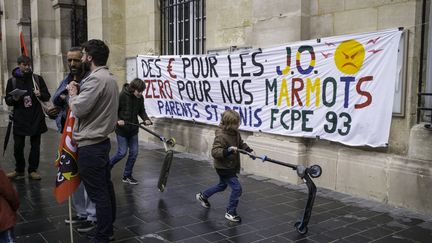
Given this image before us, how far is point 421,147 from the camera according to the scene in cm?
512

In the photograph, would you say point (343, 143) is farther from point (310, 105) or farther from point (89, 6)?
point (89, 6)

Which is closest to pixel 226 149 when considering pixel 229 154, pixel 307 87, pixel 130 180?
pixel 229 154

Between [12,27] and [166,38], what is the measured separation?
12846 mm

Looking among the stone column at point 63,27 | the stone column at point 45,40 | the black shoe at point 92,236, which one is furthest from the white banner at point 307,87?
the stone column at point 45,40

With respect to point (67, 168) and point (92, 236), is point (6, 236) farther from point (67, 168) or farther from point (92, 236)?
point (92, 236)

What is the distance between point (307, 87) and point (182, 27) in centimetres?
462

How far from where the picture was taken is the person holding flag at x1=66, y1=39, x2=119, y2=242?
3811 millimetres

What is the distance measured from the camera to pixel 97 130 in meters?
3.85

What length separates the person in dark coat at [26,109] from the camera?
6.47 meters

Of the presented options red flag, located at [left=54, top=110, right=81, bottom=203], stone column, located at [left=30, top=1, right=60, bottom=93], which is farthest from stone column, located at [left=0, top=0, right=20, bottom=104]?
red flag, located at [left=54, top=110, right=81, bottom=203]

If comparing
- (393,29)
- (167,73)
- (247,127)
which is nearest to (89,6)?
(167,73)

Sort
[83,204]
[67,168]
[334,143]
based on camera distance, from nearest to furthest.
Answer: [67,168] < [83,204] < [334,143]

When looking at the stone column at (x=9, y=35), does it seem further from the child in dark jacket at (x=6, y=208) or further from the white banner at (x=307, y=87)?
the child in dark jacket at (x=6, y=208)

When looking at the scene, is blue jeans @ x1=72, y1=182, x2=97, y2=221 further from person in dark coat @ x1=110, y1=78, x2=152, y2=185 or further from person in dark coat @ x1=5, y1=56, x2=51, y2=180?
person in dark coat @ x1=5, y1=56, x2=51, y2=180
